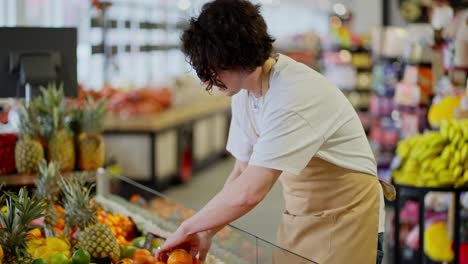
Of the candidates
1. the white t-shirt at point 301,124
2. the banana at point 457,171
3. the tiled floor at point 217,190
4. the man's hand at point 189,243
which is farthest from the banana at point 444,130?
the man's hand at point 189,243

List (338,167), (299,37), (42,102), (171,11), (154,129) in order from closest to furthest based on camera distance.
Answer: (338,167) < (42,102) < (154,129) < (171,11) < (299,37)

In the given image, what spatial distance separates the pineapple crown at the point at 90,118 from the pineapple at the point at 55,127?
0.44ft

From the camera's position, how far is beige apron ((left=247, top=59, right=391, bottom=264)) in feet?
9.78

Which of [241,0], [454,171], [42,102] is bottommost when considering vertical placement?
[454,171]

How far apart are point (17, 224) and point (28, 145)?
1369mm

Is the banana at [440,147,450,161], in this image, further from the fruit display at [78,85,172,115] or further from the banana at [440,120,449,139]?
the fruit display at [78,85,172,115]

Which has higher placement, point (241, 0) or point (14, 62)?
point (241, 0)

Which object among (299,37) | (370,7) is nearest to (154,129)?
(370,7)

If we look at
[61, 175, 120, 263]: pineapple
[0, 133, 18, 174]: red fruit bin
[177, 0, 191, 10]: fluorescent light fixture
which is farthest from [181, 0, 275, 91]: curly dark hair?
[177, 0, 191, 10]: fluorescent light fixture

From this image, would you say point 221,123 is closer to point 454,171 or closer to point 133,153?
point 133,153

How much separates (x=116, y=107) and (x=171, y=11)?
7.27 meters

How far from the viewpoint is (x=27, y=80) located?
14.4ft

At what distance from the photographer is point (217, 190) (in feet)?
33.1

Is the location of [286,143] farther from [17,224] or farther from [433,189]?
[433,189]
